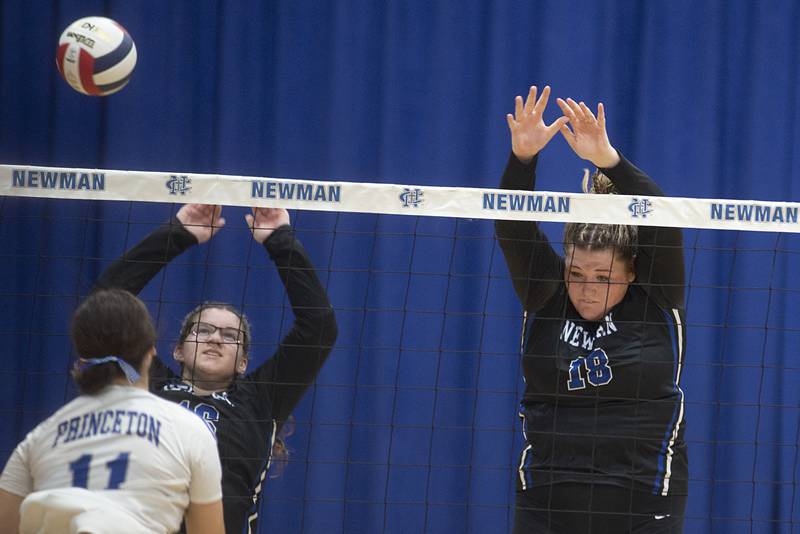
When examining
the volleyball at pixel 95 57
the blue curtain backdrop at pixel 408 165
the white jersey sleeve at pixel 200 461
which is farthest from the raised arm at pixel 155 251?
the blue curtain backdrop at pixel 408 165

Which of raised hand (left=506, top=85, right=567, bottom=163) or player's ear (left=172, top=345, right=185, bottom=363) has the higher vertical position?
raised hand (left=506, top=85, right=567, bottom=163)

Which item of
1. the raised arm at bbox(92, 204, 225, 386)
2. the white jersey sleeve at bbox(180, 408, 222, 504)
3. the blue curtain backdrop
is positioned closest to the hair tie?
the white jersey sleeve at bbox(180, 408, 222, 504)

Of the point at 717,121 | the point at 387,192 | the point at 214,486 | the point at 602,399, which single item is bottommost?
the point at 214,486

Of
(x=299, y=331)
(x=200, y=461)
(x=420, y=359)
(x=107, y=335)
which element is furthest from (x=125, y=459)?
(x=420, y=359)

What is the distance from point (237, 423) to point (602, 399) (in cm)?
121

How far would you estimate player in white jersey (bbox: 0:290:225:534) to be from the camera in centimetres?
222

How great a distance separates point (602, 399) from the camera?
3.22 metres

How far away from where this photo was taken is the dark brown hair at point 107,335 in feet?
7.64

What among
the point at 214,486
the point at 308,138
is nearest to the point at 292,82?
the point at 308,138

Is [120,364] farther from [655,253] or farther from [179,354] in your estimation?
[655,253]

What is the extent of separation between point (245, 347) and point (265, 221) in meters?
0.46

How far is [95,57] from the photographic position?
369 cm

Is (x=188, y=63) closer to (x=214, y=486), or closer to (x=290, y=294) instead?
(x=290, y=294)

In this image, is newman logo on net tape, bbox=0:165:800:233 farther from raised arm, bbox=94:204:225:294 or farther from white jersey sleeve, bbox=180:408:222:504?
white jersey sleeve, bbox=180:408:222:504
